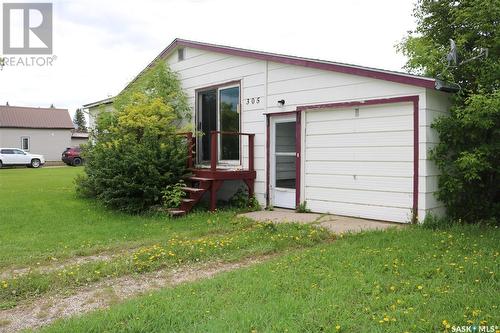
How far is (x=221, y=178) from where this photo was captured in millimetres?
9523

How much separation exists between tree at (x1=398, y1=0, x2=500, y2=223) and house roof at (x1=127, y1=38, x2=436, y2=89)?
1.77 feet

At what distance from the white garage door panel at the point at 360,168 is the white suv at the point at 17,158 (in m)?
28.3

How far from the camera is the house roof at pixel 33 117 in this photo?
40031 millimetres

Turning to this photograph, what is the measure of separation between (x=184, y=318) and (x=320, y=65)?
622 centimetres

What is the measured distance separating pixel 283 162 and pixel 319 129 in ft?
4.09

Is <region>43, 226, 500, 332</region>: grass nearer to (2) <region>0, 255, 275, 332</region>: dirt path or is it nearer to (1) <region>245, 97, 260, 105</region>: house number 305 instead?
(2) <region>0, 255, 275, 332</region>: dirt path

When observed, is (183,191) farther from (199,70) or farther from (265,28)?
(265,28)

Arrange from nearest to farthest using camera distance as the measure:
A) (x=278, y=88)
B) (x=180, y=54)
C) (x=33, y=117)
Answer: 1. (x=278, y=88)
2. (x=180, y=54)
3. (x=33, y=117)

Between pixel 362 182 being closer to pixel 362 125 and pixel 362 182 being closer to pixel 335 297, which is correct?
pixel 362 125

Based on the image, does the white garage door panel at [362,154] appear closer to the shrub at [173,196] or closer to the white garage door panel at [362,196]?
the white garage door panel at [362,196]

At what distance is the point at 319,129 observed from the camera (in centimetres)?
891

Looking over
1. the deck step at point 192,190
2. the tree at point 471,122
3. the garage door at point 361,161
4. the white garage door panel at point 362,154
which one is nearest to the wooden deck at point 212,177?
the deck step at point 192,190

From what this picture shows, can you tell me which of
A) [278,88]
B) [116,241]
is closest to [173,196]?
[116,241]

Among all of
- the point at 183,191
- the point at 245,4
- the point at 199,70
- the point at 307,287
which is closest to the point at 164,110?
the point at 199,70
